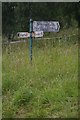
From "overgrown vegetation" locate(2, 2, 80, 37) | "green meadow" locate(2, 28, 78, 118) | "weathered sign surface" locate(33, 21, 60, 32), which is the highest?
"overgrown vegetation" locate(2, 2, 80, 37)

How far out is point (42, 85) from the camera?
17.9ft

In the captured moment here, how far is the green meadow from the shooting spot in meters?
4.53

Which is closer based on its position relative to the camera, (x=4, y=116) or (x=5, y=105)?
(x=4, y=116)

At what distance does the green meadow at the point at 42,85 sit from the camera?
14.9ft

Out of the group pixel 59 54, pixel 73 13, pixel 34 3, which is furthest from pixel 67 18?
pixel 59 54

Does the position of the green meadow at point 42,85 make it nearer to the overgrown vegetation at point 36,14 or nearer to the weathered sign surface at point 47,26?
the weathered sign surface at point 47,26

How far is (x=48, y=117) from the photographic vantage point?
14.2 feet

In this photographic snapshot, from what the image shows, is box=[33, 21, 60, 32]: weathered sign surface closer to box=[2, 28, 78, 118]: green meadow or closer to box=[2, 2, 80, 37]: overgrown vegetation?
box=[2, 28, 78, 118]: green meadow

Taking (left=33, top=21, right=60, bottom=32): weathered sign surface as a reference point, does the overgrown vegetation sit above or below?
above

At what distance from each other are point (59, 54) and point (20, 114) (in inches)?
104

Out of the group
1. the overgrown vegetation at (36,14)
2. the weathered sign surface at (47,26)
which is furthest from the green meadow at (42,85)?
the overgrown vegetation at (36,14)

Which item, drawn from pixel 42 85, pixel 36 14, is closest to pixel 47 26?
pixel 42 85

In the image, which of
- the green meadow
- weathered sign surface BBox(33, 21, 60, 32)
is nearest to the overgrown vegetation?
weathered sign surface BBox(33, 21, 60, 32)

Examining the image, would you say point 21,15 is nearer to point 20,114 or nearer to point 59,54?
point 59,54
